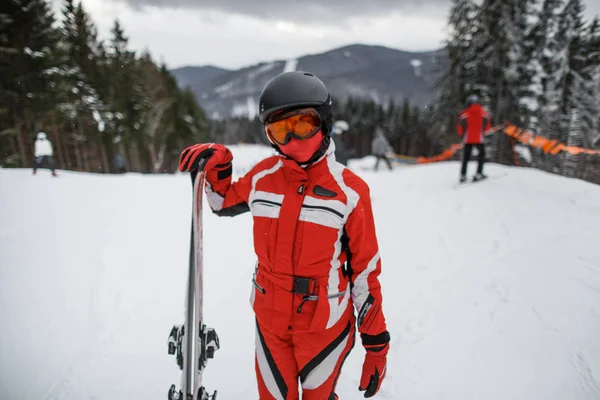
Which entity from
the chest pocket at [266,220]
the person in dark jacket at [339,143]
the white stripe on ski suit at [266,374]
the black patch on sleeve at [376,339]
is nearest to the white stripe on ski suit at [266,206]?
the chest pocket at [266,220]

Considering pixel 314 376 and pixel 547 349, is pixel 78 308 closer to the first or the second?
pixel 314 376

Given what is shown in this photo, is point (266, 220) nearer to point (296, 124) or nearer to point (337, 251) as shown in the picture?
point (337, 251)

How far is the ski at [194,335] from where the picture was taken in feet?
6.21

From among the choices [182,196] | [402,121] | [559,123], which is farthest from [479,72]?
[402,121]

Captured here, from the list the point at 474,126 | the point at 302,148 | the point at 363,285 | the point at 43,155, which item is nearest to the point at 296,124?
the point at 302,148

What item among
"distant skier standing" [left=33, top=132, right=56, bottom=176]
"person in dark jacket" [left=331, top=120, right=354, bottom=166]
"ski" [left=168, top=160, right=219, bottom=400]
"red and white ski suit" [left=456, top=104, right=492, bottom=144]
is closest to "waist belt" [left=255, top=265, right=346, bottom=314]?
"ski" [left=168, top=160, right=219, bottom=400]

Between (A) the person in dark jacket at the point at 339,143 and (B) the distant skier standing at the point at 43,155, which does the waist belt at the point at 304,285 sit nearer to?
(A) the person in dark jacket at the point at 339,143

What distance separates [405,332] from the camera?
358cm

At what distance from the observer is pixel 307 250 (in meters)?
1.78

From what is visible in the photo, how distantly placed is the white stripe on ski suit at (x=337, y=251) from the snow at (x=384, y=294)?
1501mm

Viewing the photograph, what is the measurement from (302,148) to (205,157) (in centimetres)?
60

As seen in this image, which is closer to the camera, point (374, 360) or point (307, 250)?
point (307, 250)

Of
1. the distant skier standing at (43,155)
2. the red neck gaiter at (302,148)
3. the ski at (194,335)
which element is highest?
the red neck gaiter at (302,148)

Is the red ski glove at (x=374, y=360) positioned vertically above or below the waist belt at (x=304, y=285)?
below
